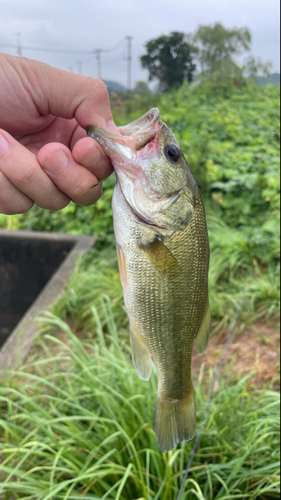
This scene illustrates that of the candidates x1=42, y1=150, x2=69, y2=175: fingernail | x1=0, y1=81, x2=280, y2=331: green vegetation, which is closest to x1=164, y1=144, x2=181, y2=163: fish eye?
x1=42, y1=150, x2=69, y2=175: fingernail

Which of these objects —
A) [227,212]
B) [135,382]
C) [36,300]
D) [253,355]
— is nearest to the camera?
[135,382]

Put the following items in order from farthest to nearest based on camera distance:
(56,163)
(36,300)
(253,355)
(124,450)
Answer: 1. (36,300)
2. (253,355)
3. (124,450)
4. (56,163)

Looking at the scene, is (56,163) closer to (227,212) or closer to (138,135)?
(138,135)

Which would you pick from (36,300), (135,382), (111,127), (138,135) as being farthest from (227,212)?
(138,135)

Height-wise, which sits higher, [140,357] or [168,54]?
[168,54]

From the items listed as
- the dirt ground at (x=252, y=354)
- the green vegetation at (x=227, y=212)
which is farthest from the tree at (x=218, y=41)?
the dirt ground at (x=252, y=354)

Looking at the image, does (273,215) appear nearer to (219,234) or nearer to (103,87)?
(219,234)

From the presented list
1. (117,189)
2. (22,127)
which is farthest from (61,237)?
(117,189)

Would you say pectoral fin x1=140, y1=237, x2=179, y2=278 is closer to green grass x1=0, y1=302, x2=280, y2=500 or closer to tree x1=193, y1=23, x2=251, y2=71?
green grass x1=0, y1=302, x2=280, y2=500
